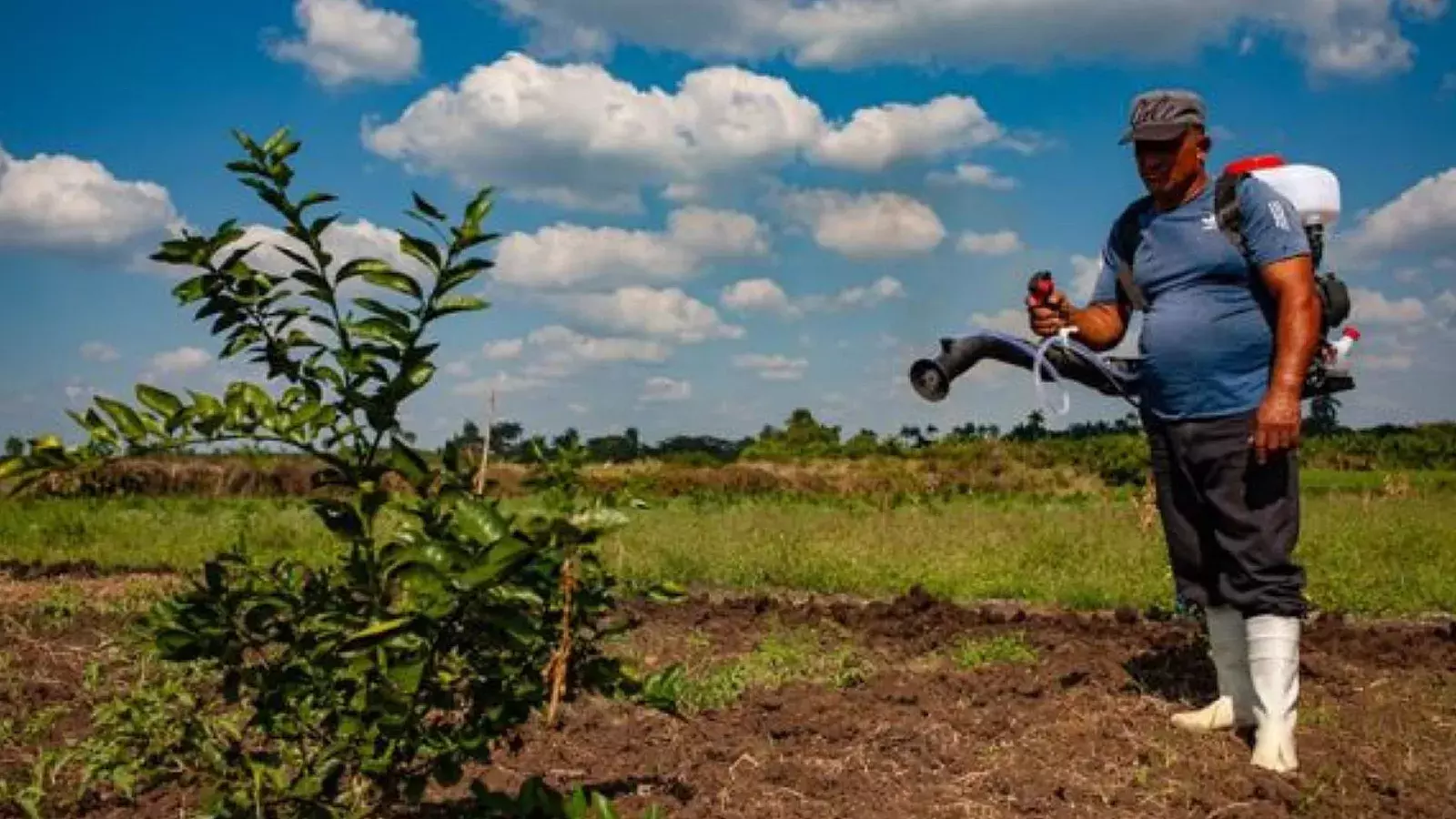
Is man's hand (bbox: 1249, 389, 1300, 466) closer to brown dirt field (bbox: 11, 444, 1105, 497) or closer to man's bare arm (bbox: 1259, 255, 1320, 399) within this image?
man's bare arm (bbox: 1259, 255, 1320, 399)

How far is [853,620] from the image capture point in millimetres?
8133

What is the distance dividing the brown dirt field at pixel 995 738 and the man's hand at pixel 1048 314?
1.46m

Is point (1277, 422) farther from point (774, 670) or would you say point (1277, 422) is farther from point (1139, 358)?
point (774, 670)

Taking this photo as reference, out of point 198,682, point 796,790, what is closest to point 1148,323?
point 796,790

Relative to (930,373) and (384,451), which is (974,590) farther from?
(384,451)

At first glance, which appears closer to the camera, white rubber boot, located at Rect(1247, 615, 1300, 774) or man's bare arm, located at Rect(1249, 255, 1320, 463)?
man's bare arm, located at Rect(1249, 255, 1320, 463)

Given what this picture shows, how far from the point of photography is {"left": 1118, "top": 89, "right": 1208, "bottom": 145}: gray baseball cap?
475 centimetres

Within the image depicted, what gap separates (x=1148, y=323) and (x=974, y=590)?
5.49 metres

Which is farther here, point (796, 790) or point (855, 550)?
point (855, 550)

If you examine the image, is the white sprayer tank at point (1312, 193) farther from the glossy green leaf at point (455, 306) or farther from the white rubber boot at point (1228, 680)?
the glossy green leaf at point (455, 306)

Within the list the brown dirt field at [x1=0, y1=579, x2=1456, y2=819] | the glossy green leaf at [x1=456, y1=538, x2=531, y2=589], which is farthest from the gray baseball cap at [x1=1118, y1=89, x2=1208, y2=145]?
the glossy green leaf at [x1=456, y1=538, x2=531, y2=589]

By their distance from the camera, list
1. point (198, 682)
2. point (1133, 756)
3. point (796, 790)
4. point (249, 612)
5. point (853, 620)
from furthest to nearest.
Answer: point (853, 620) < point (198, 682) < point (1133, 756) < point (796, 790) < point (249, 612)

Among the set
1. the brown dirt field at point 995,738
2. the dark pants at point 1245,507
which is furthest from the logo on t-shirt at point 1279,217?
the brown dirt field at point 995,738

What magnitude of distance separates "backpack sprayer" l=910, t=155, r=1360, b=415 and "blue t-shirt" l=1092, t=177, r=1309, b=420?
0.07m
